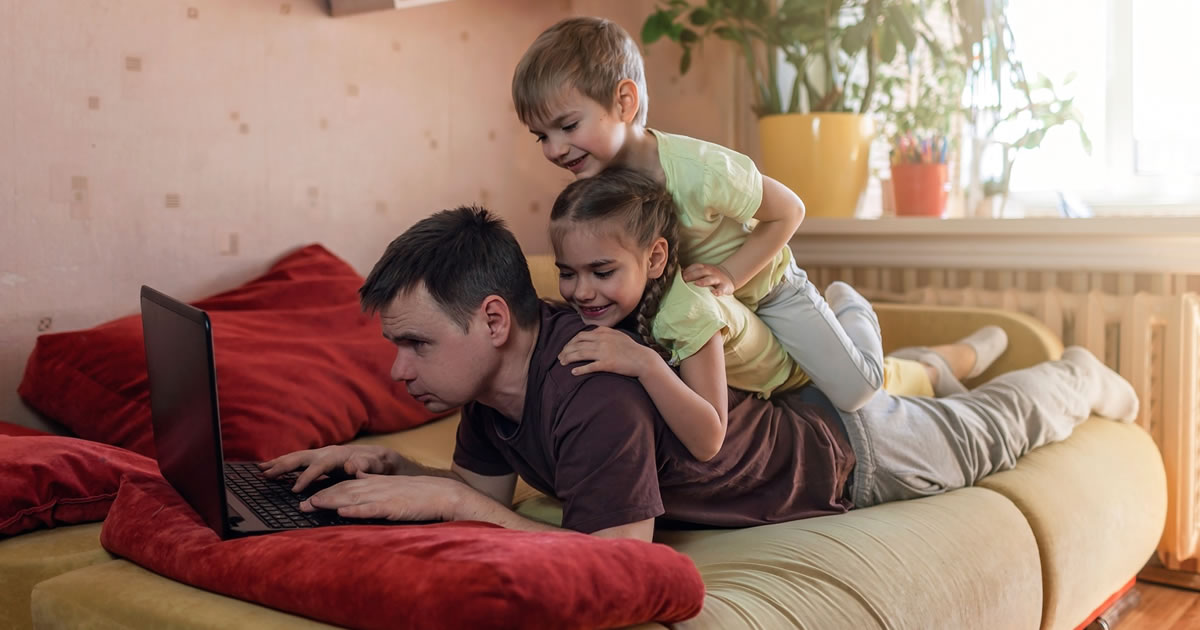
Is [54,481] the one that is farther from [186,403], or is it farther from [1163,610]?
[1163,610]

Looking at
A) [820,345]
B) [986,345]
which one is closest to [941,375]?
[986,345]

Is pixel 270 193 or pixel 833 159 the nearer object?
pixel 270 193

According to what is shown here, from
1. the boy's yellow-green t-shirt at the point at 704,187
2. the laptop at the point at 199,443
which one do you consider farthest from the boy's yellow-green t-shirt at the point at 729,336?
the laptop at the point at 199,443

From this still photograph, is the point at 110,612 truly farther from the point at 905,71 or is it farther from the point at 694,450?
the point at 905,71

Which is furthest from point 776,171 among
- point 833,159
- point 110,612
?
point 110,612

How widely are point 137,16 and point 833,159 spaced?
1711mm

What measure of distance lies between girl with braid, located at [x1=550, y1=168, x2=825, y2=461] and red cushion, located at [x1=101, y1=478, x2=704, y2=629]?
0.29 meters

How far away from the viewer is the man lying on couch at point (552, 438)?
121cm

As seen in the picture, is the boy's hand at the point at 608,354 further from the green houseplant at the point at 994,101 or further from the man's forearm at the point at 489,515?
the green houseplant at the point at 994,101

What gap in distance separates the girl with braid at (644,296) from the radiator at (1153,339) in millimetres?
1376

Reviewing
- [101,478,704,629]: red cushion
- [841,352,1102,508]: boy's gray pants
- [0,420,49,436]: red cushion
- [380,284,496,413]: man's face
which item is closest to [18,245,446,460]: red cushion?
[0,420,49,436]: red cushion

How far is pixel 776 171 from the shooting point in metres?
2.87

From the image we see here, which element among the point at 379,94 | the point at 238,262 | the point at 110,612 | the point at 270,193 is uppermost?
the point at 379,94

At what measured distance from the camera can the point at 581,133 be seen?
1478 millimetres
